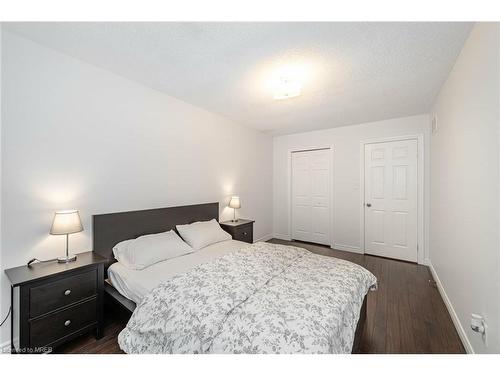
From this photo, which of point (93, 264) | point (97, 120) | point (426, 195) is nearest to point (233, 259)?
point (93, 264)

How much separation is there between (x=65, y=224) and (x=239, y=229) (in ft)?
6.80

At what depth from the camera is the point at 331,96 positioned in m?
2.56

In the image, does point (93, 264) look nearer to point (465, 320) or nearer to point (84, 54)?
point (84, 54)

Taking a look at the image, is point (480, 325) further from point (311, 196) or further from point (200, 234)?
point (311, 196)

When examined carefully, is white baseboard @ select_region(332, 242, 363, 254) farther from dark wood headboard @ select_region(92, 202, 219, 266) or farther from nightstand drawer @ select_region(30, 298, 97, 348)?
→ nightstand drawer @ select_region(30, 298, 97, 348)

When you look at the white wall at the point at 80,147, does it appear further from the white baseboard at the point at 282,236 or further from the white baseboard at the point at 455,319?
the white baseboard at the point at 455,319

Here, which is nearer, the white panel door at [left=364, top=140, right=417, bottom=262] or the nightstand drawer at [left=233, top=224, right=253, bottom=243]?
the nightstand drawer at [left=233, top=224, right=253, bottom=243]

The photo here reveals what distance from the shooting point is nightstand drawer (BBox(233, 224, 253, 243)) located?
3.16m

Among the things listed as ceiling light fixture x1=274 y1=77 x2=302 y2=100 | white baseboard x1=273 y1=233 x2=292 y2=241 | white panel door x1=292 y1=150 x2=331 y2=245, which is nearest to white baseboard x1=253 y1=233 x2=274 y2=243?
white baseboard x1=273 y1=233 x2=292 y2=241

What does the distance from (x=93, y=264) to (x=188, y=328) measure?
3.34 ft

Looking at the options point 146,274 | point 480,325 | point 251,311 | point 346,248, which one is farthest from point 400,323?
point 146,274

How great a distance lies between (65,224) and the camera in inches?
62.7

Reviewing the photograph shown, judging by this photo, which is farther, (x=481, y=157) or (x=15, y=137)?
(x=15, y=137)

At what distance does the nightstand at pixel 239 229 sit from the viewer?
3.14 m
